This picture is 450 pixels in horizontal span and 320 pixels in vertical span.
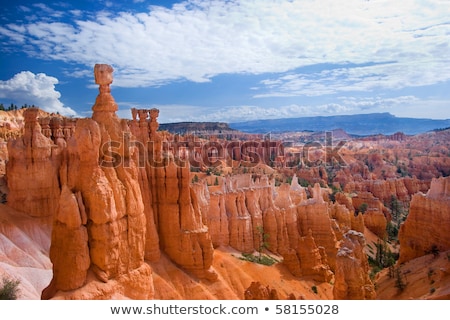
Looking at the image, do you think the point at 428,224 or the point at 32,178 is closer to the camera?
the point at 32,178

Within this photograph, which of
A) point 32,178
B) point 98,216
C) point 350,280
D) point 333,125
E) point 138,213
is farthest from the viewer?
point 333,125

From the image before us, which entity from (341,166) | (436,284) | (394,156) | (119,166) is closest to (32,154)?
(119,166)

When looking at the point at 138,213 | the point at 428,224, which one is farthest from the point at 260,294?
the point at 428,224

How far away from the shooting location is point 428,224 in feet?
70.7

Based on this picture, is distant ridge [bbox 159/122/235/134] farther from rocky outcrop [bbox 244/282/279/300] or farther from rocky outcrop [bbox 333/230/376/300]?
rocky outcrop [bbox 333/230/376/300]

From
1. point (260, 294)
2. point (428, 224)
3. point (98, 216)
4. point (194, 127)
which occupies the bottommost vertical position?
point (260, 294)

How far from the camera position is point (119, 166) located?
11.2 meters

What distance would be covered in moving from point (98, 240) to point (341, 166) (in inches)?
2302

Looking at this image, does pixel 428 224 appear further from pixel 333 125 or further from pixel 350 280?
pixel 333 125

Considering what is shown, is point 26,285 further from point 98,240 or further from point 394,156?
point 394,156

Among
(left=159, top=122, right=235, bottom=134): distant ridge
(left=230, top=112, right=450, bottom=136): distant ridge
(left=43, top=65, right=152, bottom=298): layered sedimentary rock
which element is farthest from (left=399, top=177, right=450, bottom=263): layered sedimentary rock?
(left=159, top=122, right=235, bottom=134): distant ridge

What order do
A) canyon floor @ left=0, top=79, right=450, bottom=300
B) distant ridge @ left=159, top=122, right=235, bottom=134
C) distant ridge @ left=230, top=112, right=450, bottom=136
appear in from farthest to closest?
distant ridge @ left=159, top=122, right=235, bottom=134 → distant ridge @ left=230, top=112, right=450, bottom=136 → canyon floor @ left=0, top=79, right=450, bottom=300

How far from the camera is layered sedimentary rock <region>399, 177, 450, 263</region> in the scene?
20484mm

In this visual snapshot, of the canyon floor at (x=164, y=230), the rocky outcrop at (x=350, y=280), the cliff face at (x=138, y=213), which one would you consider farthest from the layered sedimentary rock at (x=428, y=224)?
A: the rocky outcrop at (x=350, y=280)
